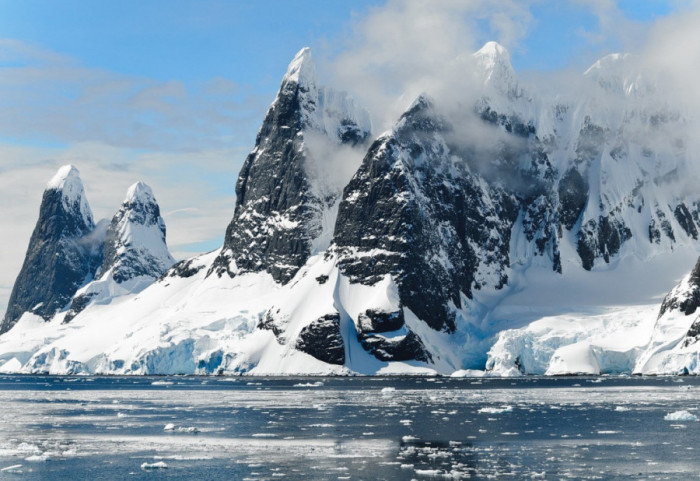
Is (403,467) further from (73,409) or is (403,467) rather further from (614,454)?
(73,409)

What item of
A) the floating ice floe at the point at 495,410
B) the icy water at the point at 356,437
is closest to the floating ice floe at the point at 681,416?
the icy water at the point at 356,437

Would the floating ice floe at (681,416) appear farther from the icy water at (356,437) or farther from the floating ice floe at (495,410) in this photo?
the floating ice floe at (495,410)

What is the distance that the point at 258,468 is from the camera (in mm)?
72000

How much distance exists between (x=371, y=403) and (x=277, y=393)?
33.6m

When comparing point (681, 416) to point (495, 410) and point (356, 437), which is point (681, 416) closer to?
point (495, 410)

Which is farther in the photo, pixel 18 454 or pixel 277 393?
pixel 277 393

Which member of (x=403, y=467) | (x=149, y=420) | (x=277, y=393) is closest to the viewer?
(x=403, y=467)

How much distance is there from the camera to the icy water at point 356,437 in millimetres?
70750

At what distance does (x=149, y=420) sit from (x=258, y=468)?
42.6 meters

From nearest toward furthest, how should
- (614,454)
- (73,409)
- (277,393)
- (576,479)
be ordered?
(576,479) → (614,454) → (73,409) → (277,393)

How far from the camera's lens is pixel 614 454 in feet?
254

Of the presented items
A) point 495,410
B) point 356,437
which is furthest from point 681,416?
point 356,437

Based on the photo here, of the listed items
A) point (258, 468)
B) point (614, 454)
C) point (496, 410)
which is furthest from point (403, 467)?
point (496, 410)

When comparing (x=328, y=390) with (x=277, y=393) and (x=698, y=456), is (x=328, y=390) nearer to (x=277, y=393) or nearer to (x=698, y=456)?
(x=277, y=393)
